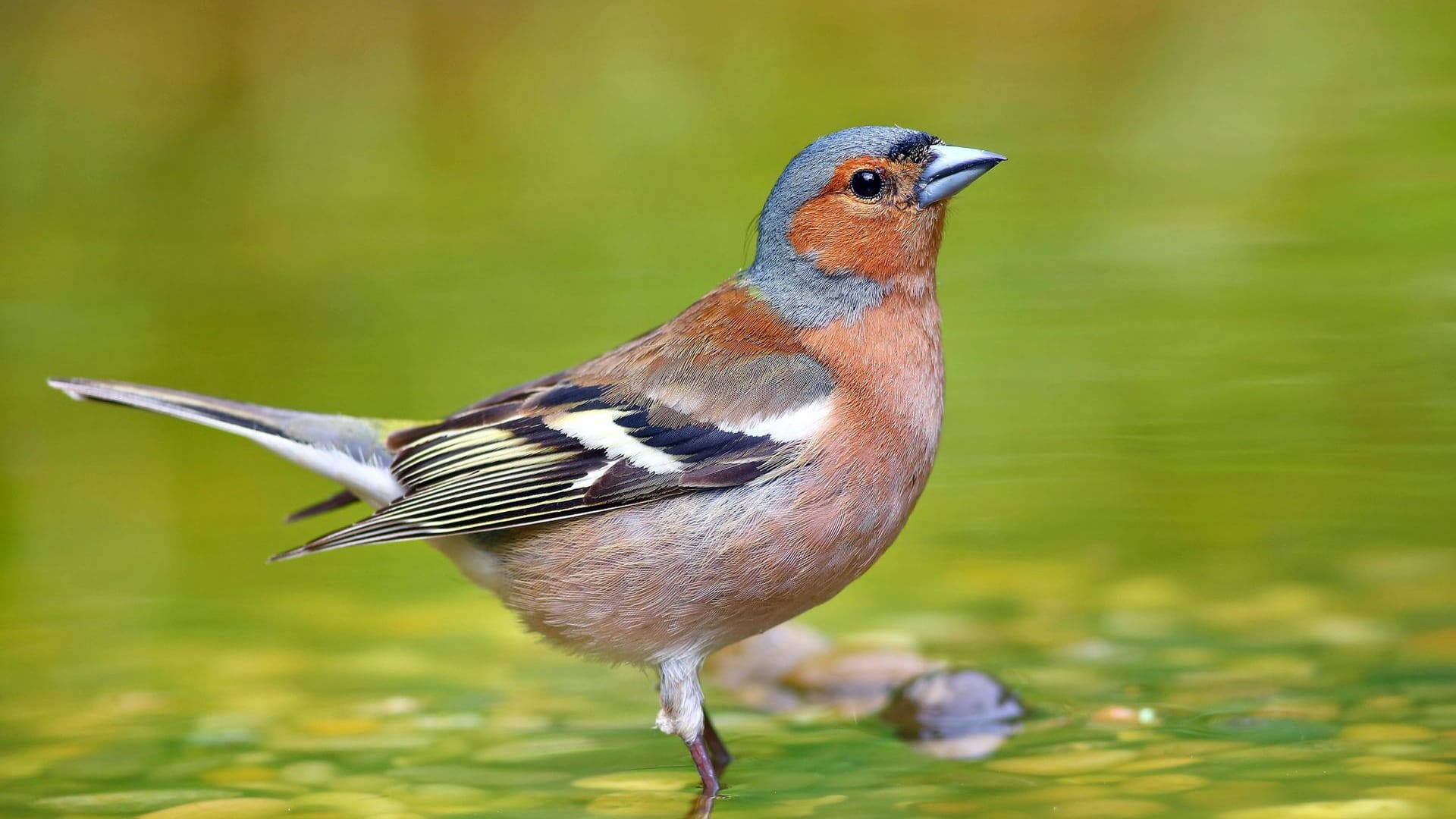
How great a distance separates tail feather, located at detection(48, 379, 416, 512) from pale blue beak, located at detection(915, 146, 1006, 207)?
1.60 metres

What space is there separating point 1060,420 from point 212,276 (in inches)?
185

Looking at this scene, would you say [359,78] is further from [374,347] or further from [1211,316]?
[1211,316]

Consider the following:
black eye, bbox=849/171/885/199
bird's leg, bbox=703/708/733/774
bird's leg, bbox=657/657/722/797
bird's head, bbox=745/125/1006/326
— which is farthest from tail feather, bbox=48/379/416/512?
black eye, bbox=849/171/885/199

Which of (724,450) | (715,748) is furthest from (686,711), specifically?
(724,450)

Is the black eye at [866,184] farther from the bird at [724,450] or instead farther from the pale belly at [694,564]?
the pale belly at [694,564]

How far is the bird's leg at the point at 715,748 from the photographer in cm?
443

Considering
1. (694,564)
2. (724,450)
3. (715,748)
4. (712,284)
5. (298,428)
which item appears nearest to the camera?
(694,564)

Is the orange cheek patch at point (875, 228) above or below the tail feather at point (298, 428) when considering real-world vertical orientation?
above

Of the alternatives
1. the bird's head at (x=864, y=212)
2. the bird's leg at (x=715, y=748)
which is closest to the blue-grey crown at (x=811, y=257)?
the bird's head at (x=864, y=212)

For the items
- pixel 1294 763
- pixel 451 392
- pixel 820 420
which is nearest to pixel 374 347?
pixel 451 392

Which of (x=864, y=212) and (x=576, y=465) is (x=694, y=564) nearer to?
(x=576, y=465)

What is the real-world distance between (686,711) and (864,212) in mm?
1340

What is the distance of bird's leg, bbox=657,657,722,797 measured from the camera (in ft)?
14.0

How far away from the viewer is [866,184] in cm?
446
